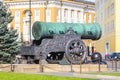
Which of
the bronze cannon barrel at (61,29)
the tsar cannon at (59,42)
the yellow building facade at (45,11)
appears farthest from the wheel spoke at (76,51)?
the yellow building facade at (45,11)

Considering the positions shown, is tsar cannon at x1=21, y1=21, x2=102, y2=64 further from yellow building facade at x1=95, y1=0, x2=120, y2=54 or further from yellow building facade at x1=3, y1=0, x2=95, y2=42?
yellow building facade at x1=3, y1=0, x2=95, y2=42

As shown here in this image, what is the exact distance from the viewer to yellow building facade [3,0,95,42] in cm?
10656

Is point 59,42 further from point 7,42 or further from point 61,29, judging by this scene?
point 7,42

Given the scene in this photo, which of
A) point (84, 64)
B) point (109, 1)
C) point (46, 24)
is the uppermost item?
point (109, 1)

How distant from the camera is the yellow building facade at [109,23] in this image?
73625 millimetres

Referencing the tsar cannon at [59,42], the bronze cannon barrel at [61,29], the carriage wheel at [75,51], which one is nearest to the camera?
the carriage wheel at [75,51]

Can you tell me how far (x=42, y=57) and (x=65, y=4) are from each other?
80434 mm

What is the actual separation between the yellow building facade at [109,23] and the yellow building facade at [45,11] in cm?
1412

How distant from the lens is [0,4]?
1489 inches

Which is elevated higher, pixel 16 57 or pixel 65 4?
pixel 65 4

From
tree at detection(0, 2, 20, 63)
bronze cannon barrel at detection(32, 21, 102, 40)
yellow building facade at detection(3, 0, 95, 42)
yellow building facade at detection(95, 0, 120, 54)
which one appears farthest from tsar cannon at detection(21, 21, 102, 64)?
yellow building facade at detection(3, 0, 95, 42)

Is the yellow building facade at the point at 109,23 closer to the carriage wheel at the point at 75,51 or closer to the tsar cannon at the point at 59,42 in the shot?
the tsar cannon at the point at 59,42

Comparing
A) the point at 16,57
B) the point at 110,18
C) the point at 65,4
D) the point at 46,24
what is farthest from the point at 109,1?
the point at 46,24

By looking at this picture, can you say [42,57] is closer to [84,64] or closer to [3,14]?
[84,64]
